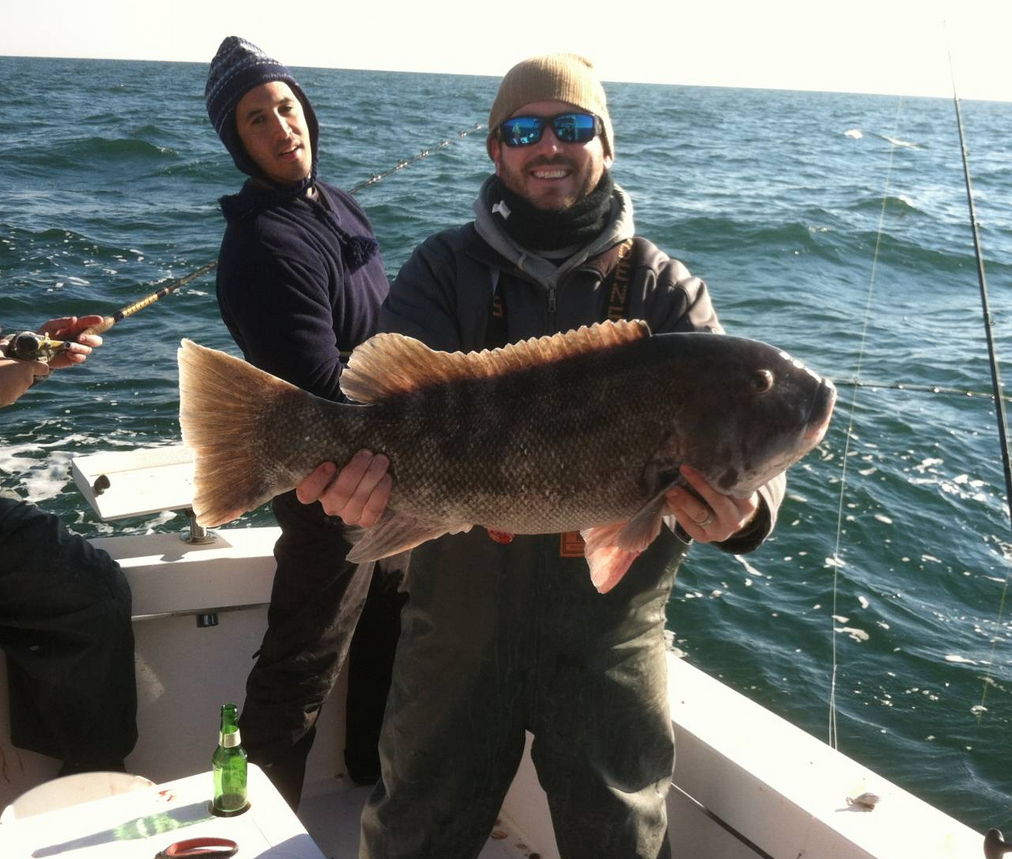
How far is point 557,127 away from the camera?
115 inches

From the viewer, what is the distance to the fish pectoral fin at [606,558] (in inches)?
101

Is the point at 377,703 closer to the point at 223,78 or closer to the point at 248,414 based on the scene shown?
the point at 248,414

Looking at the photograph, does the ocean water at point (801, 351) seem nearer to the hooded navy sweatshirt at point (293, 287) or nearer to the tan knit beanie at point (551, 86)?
the hooded navy sweatshirt at point (293, 287)

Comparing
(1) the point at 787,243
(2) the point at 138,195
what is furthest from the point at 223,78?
(2) the point at 138,195

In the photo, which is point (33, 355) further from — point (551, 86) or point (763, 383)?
point (763, 383)

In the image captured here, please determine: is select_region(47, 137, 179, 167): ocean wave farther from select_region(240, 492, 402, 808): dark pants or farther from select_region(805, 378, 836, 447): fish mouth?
select_region(805, 378, 836, 447): fish mouth

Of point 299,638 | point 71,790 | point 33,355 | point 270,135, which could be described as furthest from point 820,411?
point 33,355

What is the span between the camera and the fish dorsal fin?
100.0 inches

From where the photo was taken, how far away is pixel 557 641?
2842mm

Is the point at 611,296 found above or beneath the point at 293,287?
above

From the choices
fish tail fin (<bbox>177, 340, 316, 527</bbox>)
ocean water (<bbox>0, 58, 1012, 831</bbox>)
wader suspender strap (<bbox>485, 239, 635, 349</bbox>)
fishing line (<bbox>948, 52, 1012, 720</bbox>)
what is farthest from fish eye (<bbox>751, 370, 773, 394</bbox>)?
ocean water (<bbox>0, 58, 1012, 831</bbox>)

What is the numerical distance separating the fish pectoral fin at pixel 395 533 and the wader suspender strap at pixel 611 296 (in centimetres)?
59

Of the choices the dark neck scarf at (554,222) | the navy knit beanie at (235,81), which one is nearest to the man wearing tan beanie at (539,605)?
the dark neck scarf at (554,222)

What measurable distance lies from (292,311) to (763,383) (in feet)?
6.28
